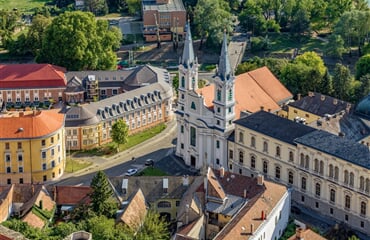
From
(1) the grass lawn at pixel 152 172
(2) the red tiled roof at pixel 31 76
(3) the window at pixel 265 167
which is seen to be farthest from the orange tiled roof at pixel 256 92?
(2) the red tiled roof at pixel 31 76

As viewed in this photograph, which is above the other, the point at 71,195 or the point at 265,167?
the point at 265,167

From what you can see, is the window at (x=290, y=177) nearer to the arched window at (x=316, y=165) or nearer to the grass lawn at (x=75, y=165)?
the arched window at (x=316, y=165)

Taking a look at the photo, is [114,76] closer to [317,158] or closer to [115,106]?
[115,106]

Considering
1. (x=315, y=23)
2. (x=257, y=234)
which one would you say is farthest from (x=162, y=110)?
(x=315, y=23)

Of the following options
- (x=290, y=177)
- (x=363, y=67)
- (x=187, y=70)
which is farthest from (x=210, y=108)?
(x=363, y=67)

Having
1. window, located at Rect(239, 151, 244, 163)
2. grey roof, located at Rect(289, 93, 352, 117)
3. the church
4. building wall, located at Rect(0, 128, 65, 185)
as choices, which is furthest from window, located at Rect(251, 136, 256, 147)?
building wall, located at Rect(0, 128, 65, 185)

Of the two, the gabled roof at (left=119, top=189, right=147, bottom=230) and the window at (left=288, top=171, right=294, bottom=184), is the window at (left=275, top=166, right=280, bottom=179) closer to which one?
the window at (left=288, top=171, right=294, bottom=184)

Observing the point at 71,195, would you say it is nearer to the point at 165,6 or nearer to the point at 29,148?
the point at 29,148
